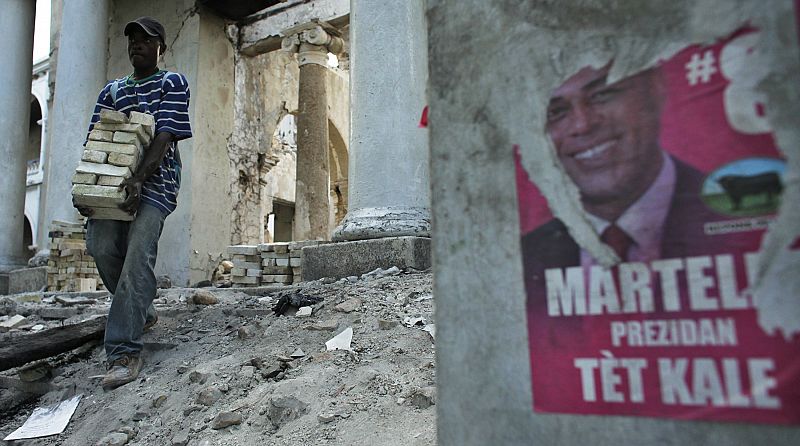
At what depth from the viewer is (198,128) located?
8.87 meters

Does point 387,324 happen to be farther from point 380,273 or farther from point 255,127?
point 255,127

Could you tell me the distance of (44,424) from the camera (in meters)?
2.70

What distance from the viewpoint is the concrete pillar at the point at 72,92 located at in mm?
8258

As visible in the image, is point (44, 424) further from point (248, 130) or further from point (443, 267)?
point (248, 130)

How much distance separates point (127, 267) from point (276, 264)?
370 cm

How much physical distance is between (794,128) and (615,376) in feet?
1.58

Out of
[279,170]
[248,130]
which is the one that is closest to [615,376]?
[248,130]

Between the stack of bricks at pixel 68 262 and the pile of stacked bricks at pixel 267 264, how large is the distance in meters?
2.79

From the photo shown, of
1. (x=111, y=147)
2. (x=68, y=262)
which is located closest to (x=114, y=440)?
(x=111, y=147)

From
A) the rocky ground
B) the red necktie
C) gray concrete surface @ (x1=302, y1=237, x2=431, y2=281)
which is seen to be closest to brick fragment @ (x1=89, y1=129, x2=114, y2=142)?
the rocky ground

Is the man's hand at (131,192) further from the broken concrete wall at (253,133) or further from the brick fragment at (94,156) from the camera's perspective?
Result: the broken concrete wall at (253,133)

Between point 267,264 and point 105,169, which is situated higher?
point 105,169

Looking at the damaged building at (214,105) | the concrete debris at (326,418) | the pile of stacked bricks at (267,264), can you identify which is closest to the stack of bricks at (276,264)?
the pile of stacked bricks at (267,264)

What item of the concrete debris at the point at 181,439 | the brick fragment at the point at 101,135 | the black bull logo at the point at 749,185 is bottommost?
the concrete debris at the point at 181,439
